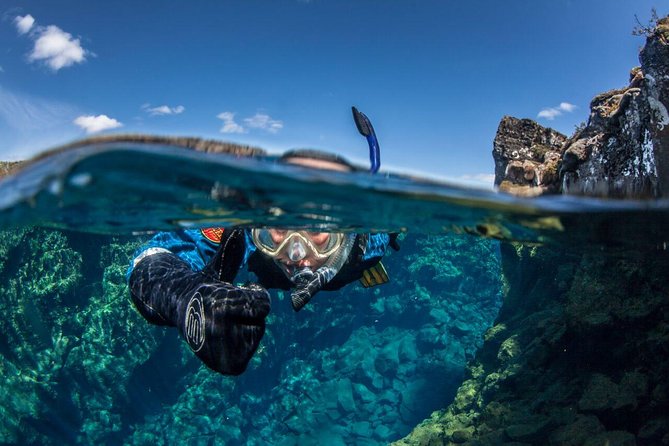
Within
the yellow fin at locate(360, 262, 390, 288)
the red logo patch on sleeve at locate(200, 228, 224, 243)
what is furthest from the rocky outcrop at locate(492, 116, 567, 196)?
the red logo patch on sleeve at locate(200, 228, 224, 243)

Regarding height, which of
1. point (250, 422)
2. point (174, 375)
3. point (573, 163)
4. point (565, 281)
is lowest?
point (250, 422)

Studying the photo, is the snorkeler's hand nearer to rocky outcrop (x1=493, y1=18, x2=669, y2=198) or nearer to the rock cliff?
rocky outcrop (x1=493, y1=18, x2=669, y2=198)

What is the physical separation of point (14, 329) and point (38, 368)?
5.41 feet

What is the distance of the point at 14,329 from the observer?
13680 mm

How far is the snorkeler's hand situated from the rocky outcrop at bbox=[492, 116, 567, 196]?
251 inches

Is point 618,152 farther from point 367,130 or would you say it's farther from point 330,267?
point 330,267

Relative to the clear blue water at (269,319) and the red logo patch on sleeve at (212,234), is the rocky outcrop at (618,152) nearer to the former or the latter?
the clear blue water at (269,319)

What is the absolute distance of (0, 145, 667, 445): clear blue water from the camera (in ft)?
15.9

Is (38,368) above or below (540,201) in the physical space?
below

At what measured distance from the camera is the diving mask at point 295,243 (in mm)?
6867

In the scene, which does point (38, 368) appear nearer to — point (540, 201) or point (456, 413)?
point (456, 413)

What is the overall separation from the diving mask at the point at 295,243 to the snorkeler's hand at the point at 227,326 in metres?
3.83

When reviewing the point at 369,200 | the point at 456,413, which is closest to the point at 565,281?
the point at 456,413

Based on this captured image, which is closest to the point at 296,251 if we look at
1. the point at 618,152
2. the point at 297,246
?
the point at 297,246
